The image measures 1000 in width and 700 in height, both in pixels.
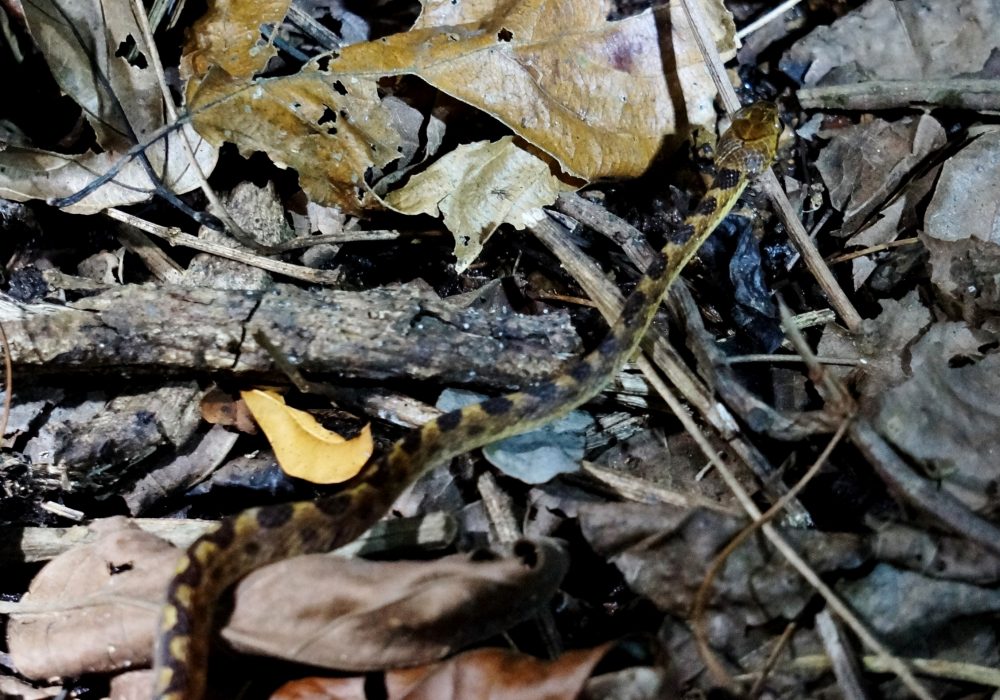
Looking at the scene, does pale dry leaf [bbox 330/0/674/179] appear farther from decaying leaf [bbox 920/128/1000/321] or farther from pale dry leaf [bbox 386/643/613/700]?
pale dry leaf [bbox 386/643/613/700]

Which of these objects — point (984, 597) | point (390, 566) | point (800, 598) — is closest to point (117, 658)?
point (390, 566)

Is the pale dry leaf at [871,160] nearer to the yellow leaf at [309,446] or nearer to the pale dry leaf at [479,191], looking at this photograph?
the pale dry leaf at [479,191]

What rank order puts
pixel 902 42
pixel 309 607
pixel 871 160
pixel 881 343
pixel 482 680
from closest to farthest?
1. pixel 482 680
2. pixel 309 607
3. pixel 881 343
4. pixel 871 160
5. pixel 902 42

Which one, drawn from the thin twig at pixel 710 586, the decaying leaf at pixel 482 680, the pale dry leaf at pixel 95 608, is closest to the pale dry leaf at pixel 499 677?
the decaying leaf at pixel 482 680

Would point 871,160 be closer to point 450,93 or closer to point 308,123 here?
point 450,93

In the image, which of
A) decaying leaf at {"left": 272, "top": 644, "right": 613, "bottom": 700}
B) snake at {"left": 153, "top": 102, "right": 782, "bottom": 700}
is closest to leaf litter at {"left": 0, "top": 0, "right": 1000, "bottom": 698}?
decaying leaf at {"left": 272, "top": 644, "right": 613, "bottom": 700}

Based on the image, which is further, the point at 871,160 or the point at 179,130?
the point at 871,160

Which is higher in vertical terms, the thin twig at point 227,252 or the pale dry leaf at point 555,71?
the pale dry leaf at point 555,71

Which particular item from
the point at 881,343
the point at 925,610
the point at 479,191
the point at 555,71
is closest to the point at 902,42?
the point at 881,343
